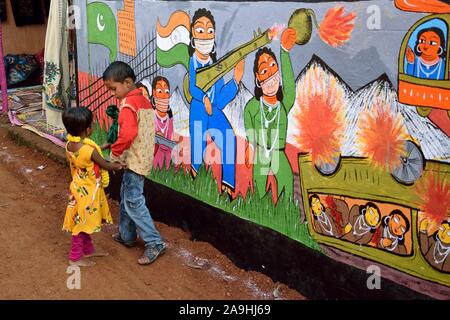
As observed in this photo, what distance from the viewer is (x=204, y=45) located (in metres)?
4.73

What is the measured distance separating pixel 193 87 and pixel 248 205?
1142 mm

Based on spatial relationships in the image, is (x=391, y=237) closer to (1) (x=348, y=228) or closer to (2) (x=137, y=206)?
(1) (x=348, y=228)

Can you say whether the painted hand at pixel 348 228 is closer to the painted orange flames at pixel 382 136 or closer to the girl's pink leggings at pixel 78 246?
the painted orange flames at pixel 382 136

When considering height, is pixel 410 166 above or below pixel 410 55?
below

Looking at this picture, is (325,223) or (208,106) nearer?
(325,223)

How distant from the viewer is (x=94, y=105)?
648 centimetres

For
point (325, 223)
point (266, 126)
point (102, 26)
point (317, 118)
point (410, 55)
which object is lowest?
point (325, 223)

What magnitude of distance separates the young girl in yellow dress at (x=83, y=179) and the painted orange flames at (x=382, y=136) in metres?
1.99

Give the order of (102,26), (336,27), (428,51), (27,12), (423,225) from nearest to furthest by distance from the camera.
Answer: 1. (428,51)
2. (423,225)
3. (336,27)
4. (102,26)
5. (27,12)

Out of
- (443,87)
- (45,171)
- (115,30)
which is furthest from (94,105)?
(443,87)

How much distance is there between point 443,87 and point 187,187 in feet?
8.73

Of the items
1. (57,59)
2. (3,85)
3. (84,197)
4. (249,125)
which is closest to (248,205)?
(249,125)

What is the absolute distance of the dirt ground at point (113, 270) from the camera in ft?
14.4

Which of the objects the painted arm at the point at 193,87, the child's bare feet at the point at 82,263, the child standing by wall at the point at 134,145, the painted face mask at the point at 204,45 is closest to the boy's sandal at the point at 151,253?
the child standing by wall at the point at 134,145
